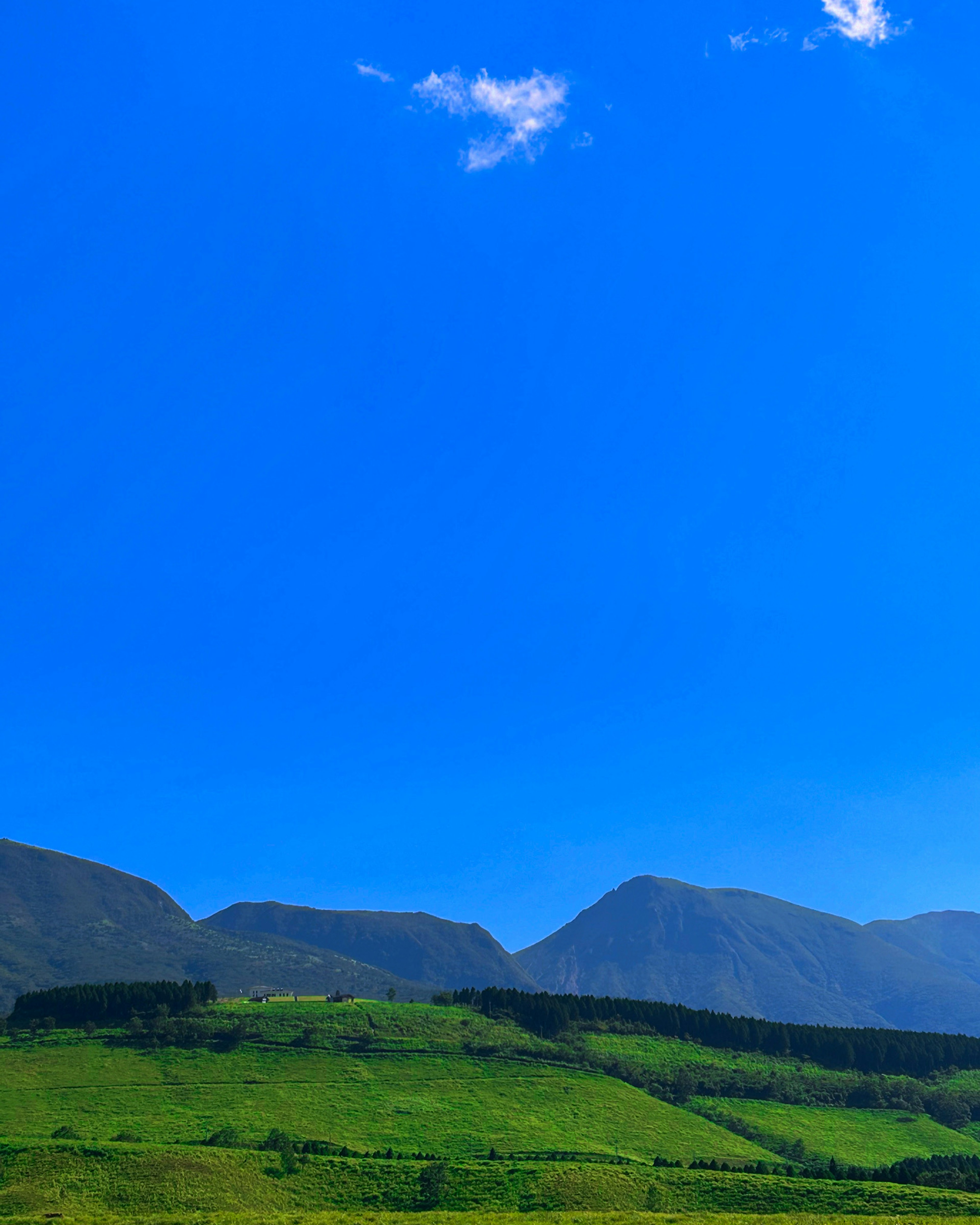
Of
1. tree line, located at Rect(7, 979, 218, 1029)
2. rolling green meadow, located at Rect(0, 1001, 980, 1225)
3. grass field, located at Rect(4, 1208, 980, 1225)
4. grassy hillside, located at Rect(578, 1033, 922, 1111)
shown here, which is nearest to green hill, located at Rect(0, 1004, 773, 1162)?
rolling green meadow, located at Rect(0, 1001, 980, 1225)

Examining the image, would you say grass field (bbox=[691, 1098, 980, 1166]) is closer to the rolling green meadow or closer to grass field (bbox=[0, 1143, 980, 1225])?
the rolling green meadow

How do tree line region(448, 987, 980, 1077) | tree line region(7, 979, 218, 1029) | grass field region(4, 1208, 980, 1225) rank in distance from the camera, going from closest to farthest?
grass field region(4, 1208, 980, 1225), tree line region(7, 979, 218, 1029), tree line region(448, 987, 980, 1077)

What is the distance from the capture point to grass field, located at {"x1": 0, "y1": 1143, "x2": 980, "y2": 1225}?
7625cm

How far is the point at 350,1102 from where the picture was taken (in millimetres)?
115938

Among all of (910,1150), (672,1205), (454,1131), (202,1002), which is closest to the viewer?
(672,1205)

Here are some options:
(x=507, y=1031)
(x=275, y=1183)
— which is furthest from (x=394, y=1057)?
(x=275, y=1183)

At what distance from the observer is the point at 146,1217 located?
224 ft

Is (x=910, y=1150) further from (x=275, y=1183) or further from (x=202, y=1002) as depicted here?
(x=202, y=1002)

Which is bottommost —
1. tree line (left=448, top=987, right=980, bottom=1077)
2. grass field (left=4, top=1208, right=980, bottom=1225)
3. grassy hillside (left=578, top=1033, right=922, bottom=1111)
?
grass field (left=4, top=1208, right=980, bottom=1225)

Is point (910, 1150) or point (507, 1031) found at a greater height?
point (507, 1031)

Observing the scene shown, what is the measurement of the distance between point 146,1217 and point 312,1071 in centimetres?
6156

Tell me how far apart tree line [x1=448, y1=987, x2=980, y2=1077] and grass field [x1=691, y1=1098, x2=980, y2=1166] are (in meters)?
25.5

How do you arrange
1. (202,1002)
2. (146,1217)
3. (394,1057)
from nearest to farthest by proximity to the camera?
(146,1217) → (394,1057) → (202,1002)

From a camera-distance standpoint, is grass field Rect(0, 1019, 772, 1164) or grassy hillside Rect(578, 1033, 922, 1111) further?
grassy hillside Rect(578, 1033, 922, 1111)
